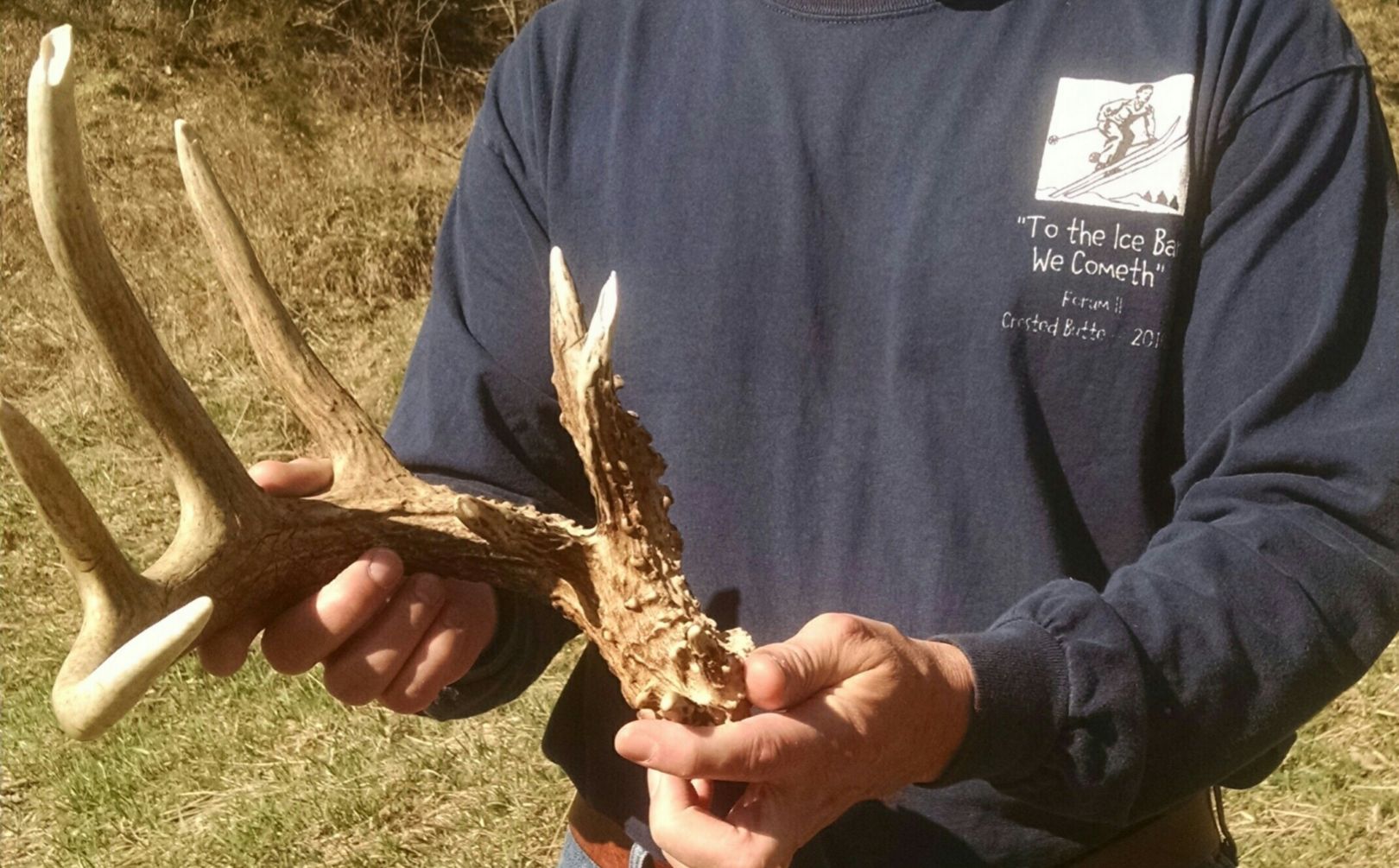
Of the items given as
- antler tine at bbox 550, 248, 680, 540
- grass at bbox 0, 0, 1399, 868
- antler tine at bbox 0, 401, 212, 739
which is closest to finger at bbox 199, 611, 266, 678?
antler tine at bbox 0, 401, 212, 739

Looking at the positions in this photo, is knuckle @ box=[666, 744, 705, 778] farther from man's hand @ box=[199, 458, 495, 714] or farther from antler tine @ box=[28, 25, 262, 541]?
antler tine @ box=[28, 25, 262, 541]

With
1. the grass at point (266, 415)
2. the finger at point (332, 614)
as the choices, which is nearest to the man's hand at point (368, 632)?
the finger at point (332, 614)

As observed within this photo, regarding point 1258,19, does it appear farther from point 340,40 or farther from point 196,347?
point 340,40

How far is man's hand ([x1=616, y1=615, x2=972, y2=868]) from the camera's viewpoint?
46.5 inches

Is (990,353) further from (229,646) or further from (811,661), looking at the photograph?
(229,646)

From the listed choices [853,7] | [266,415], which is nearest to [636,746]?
[853,7]

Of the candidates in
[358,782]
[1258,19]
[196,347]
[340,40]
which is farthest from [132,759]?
[340,40]

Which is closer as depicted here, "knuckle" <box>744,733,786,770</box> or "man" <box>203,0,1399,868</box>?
"knuckle" <box>744,733,786,770</box>

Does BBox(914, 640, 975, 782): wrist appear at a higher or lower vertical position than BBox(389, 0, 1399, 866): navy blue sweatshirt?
lower

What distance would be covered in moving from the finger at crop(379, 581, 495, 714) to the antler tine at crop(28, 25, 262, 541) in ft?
0.79

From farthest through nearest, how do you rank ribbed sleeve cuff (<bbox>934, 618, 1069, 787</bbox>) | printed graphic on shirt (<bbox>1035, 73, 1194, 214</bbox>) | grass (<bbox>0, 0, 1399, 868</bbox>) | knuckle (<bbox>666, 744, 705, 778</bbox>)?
grass (<bbox>0, 0, 1399, 868</bbox>), printed graphic on shirt (<bbox>1035, 73, 1194, 214</bbox>), ribbed sleeve cuff (<bbox>934, 618, 1069, 787</bbox>), knuckle (<bbox>666, 744, 705, 778</bbox>)

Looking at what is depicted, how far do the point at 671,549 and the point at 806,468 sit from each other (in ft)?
0.65

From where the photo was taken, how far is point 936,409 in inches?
58.0

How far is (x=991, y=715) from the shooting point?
1267 millimetres
